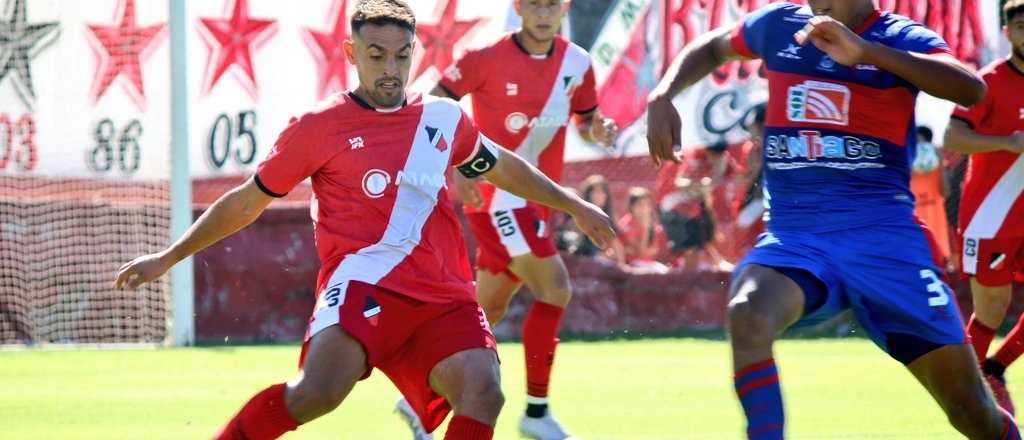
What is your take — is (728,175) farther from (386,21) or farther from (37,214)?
(386,21)

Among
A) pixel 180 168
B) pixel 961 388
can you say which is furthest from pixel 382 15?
pixel 180 168

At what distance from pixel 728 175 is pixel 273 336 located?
4.68m

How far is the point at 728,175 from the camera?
1555 centimetres

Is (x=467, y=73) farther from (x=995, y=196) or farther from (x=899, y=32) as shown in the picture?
(x=899, y=32)

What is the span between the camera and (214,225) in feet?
18.5

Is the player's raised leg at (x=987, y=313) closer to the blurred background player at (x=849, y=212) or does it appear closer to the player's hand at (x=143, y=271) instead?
the blurred background player at (x=849, y=212)

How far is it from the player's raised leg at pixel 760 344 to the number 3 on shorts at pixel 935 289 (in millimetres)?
459

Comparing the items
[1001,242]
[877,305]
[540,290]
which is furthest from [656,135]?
[1001,242]

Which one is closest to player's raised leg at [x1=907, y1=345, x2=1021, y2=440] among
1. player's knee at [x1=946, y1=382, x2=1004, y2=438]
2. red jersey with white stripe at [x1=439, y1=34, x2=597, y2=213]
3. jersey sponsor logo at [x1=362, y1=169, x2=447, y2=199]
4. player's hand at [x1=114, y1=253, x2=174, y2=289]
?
Result: player's knee at [x1=946, y1=382, x2=1004, y2=438]

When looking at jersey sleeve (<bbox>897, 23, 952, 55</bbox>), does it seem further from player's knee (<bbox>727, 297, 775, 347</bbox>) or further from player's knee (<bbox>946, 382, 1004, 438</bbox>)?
player's knee (<bbox>946, 382, 1004, 438</bbox>)

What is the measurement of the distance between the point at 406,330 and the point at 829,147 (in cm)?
162

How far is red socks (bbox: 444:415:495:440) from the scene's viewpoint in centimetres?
526

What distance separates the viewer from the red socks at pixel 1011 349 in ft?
28.8

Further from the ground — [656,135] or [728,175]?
[656,135]
